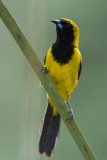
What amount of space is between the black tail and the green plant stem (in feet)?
2.75

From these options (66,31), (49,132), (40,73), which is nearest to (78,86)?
(66,31)

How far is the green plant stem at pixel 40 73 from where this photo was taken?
0.98 metres

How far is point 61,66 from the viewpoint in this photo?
224 centimetres

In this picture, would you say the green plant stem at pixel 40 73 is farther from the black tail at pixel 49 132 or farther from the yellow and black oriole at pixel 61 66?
the yellow and black oriole at pixel 61 66

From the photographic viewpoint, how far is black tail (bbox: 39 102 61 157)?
200cm

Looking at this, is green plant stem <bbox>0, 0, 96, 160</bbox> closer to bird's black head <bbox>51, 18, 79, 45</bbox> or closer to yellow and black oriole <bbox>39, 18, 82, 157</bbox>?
yellow and black oriole <bbox>39, 18, 82, 157</bbox>

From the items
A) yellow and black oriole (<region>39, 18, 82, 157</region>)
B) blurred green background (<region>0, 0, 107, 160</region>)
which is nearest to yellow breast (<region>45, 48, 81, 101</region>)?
yellow and black oriole (<region>39, 18, 82, 157</region>)

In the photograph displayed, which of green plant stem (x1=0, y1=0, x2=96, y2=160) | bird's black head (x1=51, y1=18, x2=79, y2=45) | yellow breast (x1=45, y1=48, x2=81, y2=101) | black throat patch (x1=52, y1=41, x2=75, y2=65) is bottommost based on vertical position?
green plant stem (x1=0, y1=0, x2=96, y2=160)

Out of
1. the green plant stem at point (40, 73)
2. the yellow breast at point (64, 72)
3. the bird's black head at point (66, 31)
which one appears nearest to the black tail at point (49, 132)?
the yellow breast at point (64, 72)

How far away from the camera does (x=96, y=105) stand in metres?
3.90

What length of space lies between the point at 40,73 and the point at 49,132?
4.20 feet

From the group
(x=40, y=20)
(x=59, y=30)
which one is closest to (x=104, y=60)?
(x=59, y=30)

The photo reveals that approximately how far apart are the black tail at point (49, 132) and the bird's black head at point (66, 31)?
55 centimetres

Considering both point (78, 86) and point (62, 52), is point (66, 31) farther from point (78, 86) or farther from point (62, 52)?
point (78, 86)
